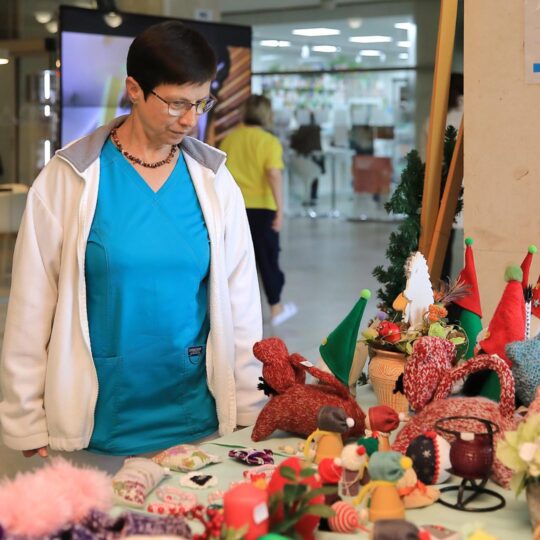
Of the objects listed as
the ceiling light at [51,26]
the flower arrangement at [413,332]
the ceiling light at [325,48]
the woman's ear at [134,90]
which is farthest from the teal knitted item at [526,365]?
the ceiling light at [325,48]

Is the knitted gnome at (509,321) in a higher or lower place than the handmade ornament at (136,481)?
higher

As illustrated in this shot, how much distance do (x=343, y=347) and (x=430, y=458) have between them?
447 millimetres

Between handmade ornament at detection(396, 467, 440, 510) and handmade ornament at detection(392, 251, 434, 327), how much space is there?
0.69m

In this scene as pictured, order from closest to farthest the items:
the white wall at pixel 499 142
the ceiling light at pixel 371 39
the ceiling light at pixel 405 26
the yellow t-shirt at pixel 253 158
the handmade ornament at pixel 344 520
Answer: the handmade ornament at pixel 344 520 < the white wall at pixel 499 142 < the yellow t-shirt at pixel 253 158 < the ceiling light at pixel 405 26 < the ceiling light at pixel 371 39

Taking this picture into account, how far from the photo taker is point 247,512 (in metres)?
1.36

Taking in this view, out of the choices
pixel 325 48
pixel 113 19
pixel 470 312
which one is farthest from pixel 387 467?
pixel 325 48

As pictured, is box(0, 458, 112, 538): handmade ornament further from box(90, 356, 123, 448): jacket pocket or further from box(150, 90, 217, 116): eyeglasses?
box(150, 90, 217, 116): eyeglasses

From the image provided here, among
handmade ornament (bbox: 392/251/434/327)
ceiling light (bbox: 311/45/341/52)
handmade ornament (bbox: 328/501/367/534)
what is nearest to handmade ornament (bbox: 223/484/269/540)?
handmade ornament (bbox: 328/501/367/534)

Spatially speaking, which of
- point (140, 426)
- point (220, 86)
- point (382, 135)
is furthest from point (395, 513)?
point (382, 135)

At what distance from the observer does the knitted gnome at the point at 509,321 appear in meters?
2.14

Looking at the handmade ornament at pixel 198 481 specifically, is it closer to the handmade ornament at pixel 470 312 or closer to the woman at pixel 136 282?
the woman at pixel 136 282

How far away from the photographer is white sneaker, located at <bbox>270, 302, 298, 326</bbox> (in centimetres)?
795

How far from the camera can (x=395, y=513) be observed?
5.07 ft

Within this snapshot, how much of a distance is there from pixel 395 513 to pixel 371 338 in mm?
779
